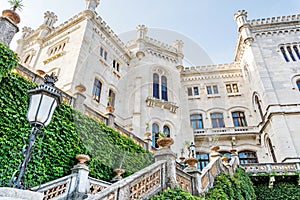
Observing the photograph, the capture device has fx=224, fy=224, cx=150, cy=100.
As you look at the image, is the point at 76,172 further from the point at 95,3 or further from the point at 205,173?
the point at 95,3

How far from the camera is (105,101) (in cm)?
1739

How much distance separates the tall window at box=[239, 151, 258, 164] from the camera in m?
20.0

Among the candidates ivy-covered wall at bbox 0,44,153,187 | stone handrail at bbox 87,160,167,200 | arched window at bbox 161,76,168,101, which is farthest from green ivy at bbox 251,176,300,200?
stone handrail at bbox 87,160,167,200

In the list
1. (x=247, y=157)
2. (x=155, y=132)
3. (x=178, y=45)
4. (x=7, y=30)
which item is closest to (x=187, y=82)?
(x=178, y=45)

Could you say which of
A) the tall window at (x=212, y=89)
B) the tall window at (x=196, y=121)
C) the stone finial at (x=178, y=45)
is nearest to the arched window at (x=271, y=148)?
the tall window at (x=196, y=121)

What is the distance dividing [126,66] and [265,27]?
15.0m

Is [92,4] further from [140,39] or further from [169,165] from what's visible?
[169,165]

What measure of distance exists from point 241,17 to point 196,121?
12.1 m

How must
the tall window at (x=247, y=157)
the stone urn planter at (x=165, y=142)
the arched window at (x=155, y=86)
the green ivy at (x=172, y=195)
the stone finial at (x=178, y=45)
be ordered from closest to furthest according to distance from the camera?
1. the green ivy at (x=172, y=195)
2. the stone urn planter at (x=165, y=142)
3. the tall window at (x=247, y=157)
4. the arched window at (x=155, y=86)
5. the stone finial at (x=178, y=45)

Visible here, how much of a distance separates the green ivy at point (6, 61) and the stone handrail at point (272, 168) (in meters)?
14.3

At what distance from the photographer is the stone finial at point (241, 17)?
77.4 feet

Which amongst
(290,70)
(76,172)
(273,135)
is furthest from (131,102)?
(290,70)

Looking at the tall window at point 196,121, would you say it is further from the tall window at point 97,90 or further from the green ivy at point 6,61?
the green ivy at point 6,61

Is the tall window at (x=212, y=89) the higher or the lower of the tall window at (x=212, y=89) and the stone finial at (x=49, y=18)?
the lower
